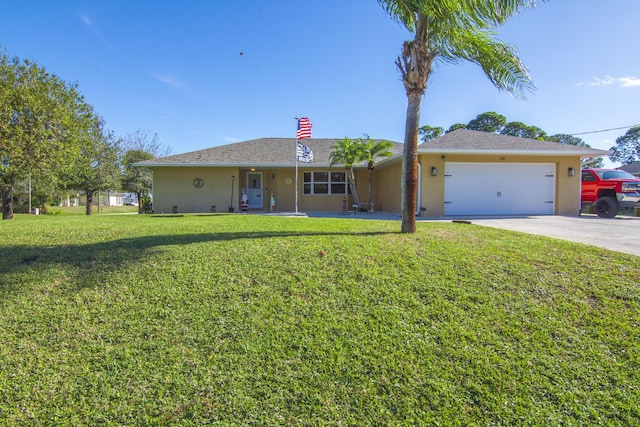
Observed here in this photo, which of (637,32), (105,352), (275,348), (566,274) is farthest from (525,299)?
(637,32)

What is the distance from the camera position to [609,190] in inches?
485

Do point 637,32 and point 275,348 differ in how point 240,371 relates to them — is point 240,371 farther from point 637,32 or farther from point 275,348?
point 637,32

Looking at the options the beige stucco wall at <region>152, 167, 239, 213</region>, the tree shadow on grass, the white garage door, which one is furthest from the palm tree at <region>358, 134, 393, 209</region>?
the tree shadow on grass

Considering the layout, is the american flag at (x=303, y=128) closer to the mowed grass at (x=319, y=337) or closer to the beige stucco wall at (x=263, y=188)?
the beige stucco wall at (x=263, y=188)

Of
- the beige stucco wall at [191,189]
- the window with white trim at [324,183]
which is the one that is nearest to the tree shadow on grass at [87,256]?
the beige stucco wall at [191,189]

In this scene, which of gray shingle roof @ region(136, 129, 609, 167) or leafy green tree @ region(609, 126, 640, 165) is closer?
gray shingle roof @ region(136, 129, 609, 167)

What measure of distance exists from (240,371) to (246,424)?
467mm

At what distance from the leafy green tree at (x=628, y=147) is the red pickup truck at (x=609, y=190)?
47.6 m

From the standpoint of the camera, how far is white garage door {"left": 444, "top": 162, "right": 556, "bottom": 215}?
12.5 metres

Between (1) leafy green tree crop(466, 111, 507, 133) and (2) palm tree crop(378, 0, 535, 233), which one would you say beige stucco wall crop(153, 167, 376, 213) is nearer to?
(2) palm tree crop(378, 0, 535, 233)

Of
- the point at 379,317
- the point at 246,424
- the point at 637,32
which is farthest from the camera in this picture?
the point at 637,32

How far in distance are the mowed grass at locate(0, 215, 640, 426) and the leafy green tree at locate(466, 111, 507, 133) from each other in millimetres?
39843

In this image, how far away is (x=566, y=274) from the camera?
13.2 feet

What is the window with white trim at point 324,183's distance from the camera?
693 inches
